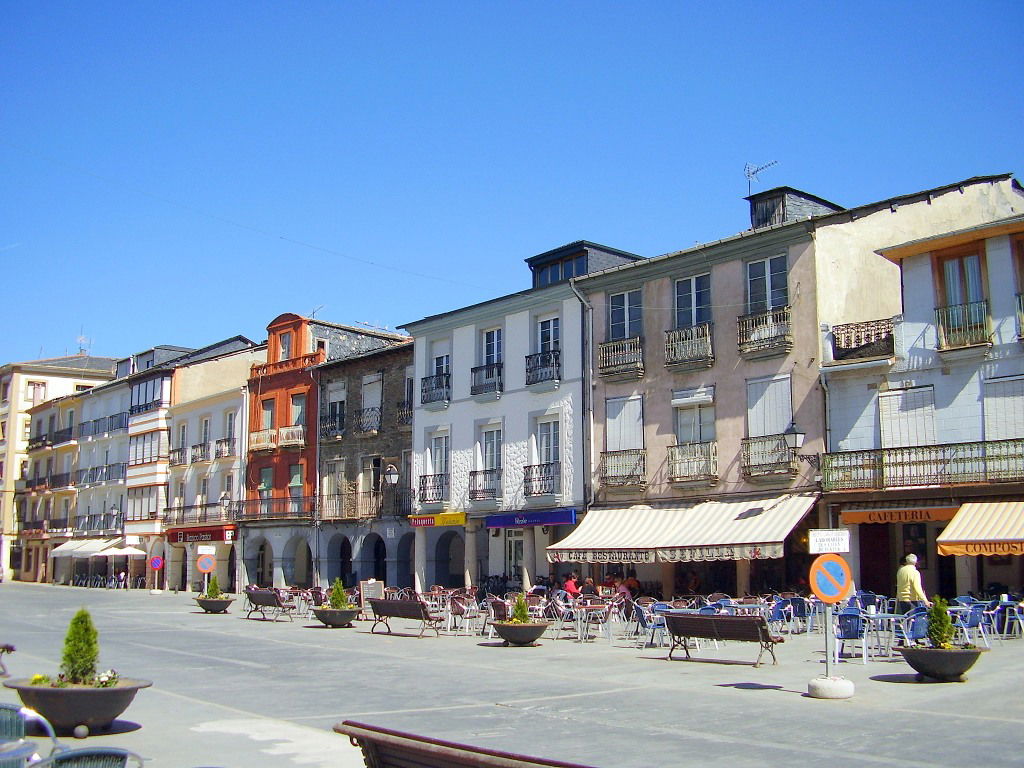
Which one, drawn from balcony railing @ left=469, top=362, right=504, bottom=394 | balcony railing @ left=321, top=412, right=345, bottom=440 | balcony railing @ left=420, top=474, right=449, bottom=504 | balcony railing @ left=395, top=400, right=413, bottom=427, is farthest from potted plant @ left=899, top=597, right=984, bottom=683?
balcony railing @ left=321, top=412, right=345, bottom=440

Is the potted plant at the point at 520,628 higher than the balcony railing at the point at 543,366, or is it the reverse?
the balcony railing at the point at 543,366

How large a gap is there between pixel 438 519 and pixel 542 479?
4.78 metres

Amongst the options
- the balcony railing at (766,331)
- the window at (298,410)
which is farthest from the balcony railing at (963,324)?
the window at (298,410)

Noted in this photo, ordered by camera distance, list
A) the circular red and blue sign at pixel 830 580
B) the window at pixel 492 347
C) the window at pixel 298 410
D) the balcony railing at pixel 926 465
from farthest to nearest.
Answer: the window at pixel 298 410 < the window at pixel 492 347 < the balcony railing at pixel 926 465 < the circular red and blue sign at pixel 830 580

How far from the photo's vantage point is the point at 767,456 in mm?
26078

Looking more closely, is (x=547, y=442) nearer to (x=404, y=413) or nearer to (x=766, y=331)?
(x=404, y=413)

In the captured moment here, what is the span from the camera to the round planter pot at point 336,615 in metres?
25.8

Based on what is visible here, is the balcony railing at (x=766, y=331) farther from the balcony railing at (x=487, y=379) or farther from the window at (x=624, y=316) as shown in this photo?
the balcony railing at (x=487, y=379)

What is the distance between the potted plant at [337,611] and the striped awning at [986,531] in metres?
13.6

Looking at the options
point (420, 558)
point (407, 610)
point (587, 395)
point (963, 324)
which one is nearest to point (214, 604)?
point (420, 558)

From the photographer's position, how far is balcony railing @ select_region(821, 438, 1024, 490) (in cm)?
2216

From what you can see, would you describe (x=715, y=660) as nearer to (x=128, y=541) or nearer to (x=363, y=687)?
(x=363, y=687)

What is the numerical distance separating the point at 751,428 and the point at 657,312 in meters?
4.58

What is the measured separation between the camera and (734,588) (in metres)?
27.9
